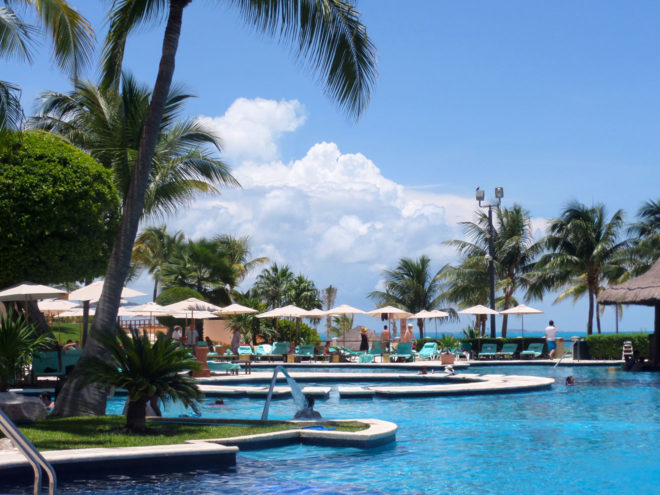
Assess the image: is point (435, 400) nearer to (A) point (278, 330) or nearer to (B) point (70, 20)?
(B) point (70, 20)

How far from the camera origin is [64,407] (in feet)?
37.6

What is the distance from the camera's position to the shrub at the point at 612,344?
28500mm

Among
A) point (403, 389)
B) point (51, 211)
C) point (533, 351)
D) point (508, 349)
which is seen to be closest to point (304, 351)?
point (508, 349)

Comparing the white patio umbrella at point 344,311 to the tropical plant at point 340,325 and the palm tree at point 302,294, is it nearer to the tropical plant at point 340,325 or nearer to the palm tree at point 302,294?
the palm tree at point 302,294

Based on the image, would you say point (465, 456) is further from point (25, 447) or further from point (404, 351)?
point (404, 351)

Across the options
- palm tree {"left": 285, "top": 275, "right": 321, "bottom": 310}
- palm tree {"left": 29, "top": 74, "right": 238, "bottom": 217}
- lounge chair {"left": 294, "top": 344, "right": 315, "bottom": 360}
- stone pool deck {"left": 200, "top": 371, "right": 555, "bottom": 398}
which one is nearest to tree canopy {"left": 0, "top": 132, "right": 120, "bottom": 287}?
palm tree {"left": 29, "top": 74, "right": 238, "bottom": 217}

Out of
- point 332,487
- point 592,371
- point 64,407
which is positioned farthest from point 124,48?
point 592,371

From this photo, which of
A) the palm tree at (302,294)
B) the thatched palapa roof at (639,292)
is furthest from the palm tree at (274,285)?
the thatched palapa roof at (639,292)

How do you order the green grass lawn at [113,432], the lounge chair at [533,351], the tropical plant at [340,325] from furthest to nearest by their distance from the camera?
the tropical plant at [340,325] < the lounge chair at [533,351] < the green grass lawn at [113,432]

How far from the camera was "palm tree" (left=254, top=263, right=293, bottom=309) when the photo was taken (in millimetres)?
44844

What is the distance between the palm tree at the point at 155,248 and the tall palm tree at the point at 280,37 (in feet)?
122

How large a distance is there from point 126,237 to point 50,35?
14.5 ft

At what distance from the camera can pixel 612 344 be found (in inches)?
1166

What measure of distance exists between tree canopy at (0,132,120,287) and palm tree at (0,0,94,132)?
167 inches
